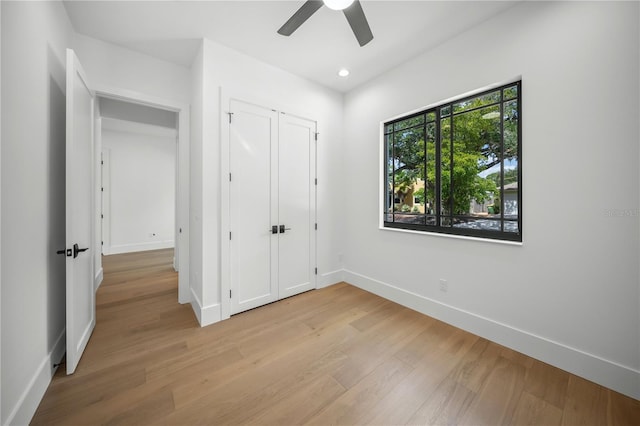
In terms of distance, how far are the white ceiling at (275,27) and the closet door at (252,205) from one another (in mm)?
677

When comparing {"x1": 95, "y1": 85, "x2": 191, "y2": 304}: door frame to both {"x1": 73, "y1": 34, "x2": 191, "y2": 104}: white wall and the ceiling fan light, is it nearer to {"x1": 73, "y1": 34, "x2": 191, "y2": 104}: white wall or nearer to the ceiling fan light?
{"x1": 73, "y1": 34, "x2": 191, "y2": 104}: white wall

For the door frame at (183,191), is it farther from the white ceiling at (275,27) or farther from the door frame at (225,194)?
the door frame at (225,194)

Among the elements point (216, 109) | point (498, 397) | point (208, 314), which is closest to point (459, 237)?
point (498, 397)

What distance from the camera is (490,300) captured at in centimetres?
225

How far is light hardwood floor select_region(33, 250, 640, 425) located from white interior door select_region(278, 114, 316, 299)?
67cm

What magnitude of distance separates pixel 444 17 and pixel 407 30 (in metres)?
0.32

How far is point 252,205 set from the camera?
288 cm

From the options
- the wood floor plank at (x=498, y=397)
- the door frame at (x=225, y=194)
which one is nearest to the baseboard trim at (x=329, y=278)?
the door frame at (x=225, y=194)

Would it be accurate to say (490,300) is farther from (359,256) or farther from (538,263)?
(359,256)

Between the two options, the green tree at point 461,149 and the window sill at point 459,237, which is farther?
the green tree at point 461,149

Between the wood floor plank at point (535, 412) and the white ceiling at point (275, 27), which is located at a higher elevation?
the white ceiling at point (275, 27)

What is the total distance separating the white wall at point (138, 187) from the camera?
226 inches

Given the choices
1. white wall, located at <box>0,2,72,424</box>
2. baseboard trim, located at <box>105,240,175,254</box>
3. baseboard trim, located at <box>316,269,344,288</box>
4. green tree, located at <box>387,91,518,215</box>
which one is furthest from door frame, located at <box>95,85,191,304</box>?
baseboard trim, located at <box>105,240,175,254</box>

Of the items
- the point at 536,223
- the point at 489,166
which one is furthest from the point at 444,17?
the point at 536,223
